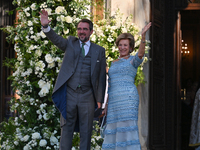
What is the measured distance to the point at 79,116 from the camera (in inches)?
170

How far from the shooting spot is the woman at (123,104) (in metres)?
4.42

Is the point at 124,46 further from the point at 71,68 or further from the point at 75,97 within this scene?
the point at 75,97

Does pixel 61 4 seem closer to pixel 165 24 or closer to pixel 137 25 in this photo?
pixel 137 25

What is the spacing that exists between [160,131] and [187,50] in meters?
6.70

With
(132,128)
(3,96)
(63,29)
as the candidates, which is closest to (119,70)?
(132,128)

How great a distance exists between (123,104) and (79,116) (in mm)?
587

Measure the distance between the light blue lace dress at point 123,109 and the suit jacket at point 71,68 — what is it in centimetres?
20

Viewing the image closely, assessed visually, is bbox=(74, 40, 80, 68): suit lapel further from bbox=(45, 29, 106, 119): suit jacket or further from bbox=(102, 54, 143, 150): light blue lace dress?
bbox=(102, 54, 143, 150): light blue lace dress

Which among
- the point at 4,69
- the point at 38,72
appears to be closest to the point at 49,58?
the point at 38,72

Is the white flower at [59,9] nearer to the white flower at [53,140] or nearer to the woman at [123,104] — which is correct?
the woman at [123,104]

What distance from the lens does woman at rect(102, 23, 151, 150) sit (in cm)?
442

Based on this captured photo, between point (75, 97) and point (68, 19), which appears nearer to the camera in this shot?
point (75, 97)

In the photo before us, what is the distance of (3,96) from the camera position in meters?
8.84

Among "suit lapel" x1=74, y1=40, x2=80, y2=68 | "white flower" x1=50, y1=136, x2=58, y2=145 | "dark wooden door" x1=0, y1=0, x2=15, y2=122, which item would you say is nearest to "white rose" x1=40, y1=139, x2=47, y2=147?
"white flower" x1=50, y1=136, x2=58, y2=145
